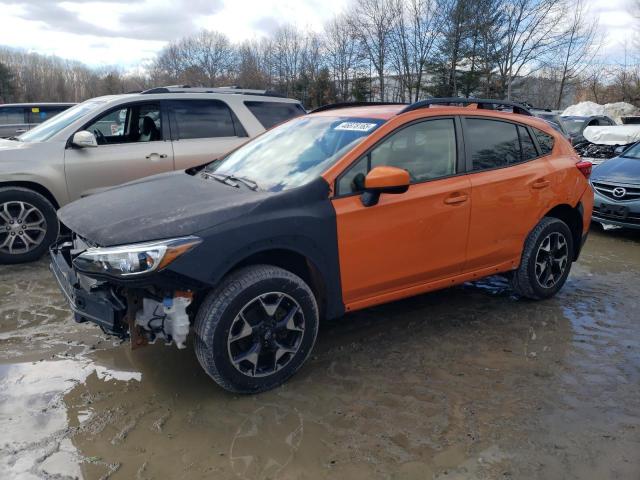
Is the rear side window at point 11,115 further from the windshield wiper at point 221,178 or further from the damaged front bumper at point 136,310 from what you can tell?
the damaged front bumper at point 136,310

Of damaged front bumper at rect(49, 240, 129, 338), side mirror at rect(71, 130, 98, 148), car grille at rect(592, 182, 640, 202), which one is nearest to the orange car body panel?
damaged front bumper at rect(49, 240, 129, 338)

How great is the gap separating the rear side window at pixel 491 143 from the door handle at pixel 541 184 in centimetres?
24

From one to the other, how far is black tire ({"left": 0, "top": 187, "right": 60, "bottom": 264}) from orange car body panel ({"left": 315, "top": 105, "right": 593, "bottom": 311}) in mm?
3440

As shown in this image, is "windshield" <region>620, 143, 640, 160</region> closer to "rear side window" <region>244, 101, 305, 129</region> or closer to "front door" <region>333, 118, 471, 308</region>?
"rear side window" <region>244, 101, 305, 129</region>

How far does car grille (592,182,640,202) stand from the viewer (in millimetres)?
7219

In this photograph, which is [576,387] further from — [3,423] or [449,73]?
[449,73]

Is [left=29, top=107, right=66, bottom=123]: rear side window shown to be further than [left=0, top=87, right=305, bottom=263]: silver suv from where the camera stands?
Yes

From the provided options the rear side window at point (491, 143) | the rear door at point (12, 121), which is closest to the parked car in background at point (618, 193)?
the rear side window at point (491, 143)

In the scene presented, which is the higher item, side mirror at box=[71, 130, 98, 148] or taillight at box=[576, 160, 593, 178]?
side mirror at box=[71, 130, 98, 148]

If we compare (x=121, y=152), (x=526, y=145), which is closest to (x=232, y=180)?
(x=526, y=145)

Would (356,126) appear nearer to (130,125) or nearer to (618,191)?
(130,125)

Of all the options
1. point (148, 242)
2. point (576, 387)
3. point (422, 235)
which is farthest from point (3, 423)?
point (576, 387)

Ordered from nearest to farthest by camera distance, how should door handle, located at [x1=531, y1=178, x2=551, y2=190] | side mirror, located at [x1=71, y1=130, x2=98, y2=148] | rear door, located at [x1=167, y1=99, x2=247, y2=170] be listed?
door handle, located at [x1=531, y1=178, x2=551, y2=190]
side mirror, located at [x1=71, y1=130, x2=98, y2=148]
rear door, located at [x1=167, y1=99, x2=247, y2=170]

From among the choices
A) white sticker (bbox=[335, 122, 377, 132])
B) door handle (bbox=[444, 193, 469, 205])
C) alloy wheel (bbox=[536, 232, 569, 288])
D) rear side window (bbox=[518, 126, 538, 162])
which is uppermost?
white sticker (bbox=[335, 122, 377, 132])
